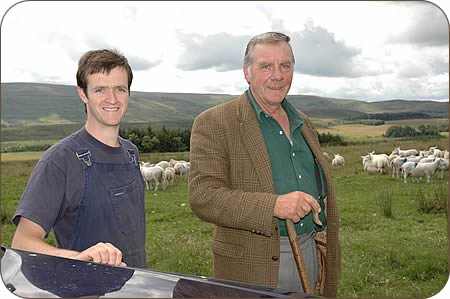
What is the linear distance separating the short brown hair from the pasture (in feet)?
7.52

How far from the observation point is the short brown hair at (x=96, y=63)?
1.76 metres

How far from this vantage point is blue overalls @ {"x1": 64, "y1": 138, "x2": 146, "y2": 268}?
1.62m

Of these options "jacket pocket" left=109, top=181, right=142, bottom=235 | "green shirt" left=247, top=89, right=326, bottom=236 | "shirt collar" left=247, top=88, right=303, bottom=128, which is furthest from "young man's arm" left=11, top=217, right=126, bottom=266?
"shirt collar" left=247, top=88, right=303, bottom=128

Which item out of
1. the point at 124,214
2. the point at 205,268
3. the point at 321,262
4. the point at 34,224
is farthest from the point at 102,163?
the point at 205,268

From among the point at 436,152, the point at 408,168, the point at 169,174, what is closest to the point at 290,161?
the point at 169,174

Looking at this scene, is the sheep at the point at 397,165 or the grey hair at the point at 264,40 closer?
the grey hair at the point at 264,40

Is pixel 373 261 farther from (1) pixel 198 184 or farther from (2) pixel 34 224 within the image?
(2) pixel 34 224

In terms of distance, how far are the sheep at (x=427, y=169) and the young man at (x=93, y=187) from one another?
402 inches

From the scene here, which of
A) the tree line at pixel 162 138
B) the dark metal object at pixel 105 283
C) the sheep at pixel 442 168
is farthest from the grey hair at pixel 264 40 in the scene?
the sheep at pixel 442 168

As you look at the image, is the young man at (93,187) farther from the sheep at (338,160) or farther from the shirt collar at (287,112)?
the sheep at (338,160)

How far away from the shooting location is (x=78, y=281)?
1193 millimetres

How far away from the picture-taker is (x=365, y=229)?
838cm

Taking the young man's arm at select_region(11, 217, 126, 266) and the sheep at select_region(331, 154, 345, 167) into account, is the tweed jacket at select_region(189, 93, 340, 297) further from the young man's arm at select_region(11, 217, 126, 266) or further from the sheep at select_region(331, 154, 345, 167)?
the sheep at select_region(331, 154, 345, 167)

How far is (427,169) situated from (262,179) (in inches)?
391
